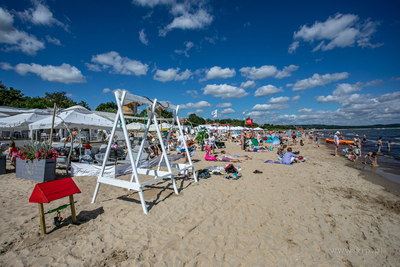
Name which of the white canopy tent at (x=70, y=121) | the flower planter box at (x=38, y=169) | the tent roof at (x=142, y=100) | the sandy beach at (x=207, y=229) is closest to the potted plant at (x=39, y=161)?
the flower planter box at (x=38, y=169)

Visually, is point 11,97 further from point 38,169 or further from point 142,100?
point 142,100

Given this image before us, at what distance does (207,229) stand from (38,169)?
5625mm

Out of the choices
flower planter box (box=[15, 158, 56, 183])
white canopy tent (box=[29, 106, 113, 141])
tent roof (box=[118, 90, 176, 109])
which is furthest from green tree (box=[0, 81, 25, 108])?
tent roof (box=[118, 90, 176, 109])

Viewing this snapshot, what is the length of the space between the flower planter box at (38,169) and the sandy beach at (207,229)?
0.33 m

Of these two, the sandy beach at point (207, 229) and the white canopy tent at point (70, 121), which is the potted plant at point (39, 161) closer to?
the sandy beach at point (207, 229)

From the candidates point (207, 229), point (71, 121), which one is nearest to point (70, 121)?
point (71, 121)

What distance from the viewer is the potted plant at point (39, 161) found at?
17.9ft

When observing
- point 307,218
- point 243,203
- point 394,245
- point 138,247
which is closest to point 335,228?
point 307,218

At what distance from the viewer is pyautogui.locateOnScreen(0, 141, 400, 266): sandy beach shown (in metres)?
2.54

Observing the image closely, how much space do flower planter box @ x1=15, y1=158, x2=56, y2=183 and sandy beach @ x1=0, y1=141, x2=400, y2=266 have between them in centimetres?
33

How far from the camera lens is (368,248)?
114 inches

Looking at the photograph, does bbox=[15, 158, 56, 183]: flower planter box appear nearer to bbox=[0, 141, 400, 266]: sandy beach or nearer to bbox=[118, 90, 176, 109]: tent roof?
bbox=[0, 141, 400, 266]: sandy beach

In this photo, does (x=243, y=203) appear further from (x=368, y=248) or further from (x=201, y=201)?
(x=368, y=248)

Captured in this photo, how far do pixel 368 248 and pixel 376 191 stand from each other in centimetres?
439
